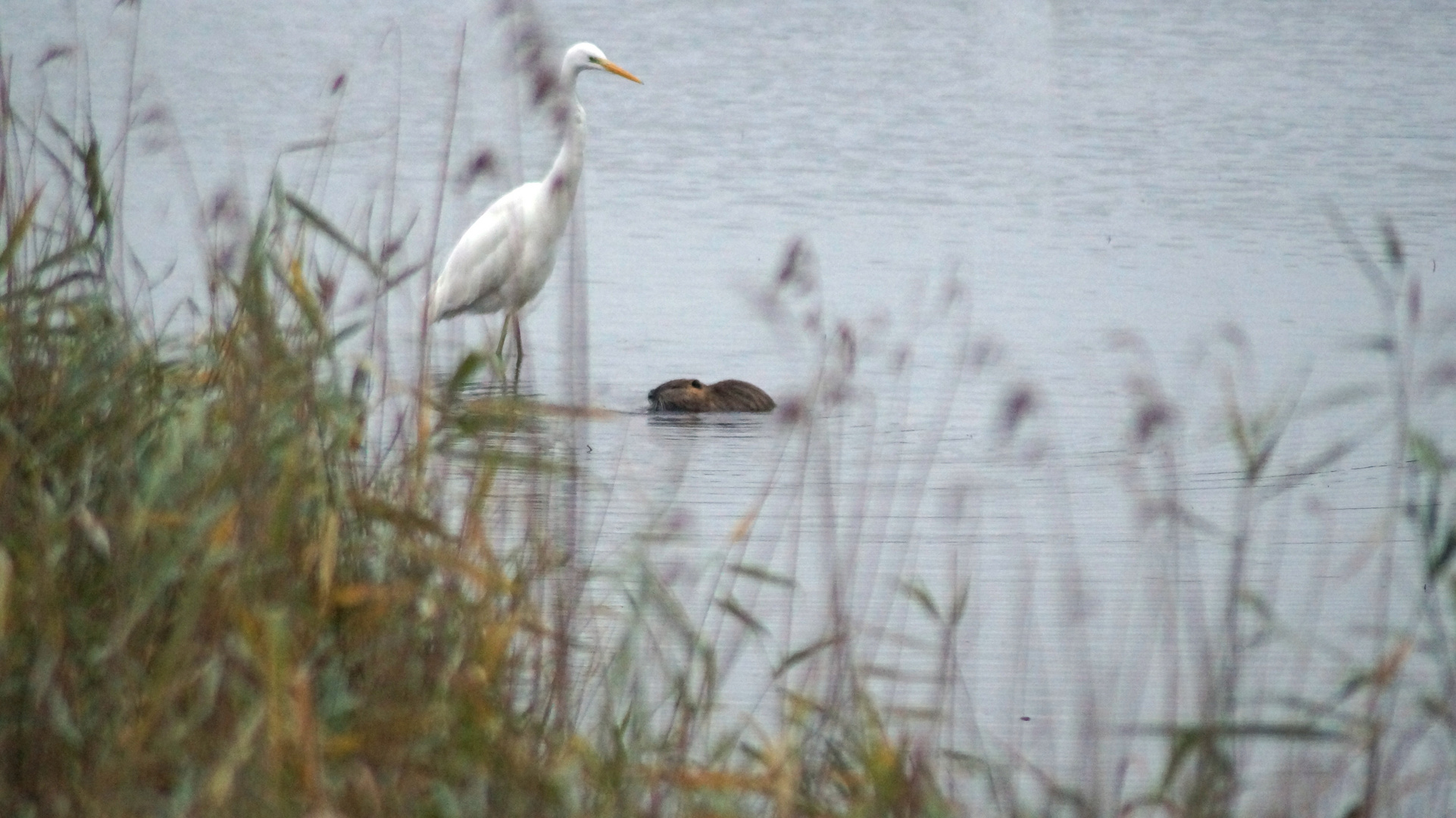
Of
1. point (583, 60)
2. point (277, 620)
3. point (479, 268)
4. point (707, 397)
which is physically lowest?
point (277, 620)

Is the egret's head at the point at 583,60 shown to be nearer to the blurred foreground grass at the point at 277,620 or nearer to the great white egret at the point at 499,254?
the great white egret at the point at 499,254

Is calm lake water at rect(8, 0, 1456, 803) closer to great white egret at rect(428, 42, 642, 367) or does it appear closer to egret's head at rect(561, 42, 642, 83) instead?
great white egret at rect(428, 42, 642, 367)

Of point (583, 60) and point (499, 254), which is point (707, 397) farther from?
point (583, 60)

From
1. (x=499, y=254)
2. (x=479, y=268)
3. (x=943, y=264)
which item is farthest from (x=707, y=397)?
(x=943, y=264)

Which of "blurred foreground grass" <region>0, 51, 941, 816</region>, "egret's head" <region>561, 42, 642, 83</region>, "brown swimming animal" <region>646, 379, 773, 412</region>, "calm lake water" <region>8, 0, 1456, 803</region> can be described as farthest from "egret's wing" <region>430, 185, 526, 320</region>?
"blurred foreground grass" <region>0, 51, 941, 816</region>

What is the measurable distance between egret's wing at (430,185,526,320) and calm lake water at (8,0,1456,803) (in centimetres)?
14

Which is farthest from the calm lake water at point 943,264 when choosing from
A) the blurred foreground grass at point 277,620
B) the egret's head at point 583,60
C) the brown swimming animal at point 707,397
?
the egret's head at point 583,60

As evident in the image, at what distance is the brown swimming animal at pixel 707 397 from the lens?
5.66 metres

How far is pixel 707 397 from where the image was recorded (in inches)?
223

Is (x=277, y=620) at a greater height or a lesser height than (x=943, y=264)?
lesser

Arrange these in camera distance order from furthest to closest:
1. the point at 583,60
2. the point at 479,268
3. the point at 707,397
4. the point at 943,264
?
the point at 943,264 → the point at 479,268 → the point at 583,60 → the point at 707,397

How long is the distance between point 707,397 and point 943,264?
271cm

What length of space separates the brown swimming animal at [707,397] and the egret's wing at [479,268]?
4.24 feet

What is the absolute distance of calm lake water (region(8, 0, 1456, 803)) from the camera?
12.2 feet
